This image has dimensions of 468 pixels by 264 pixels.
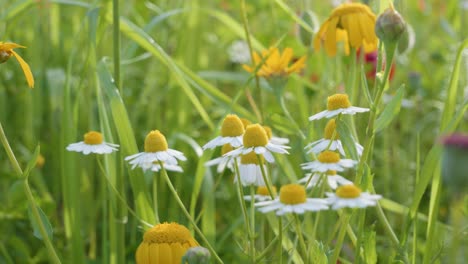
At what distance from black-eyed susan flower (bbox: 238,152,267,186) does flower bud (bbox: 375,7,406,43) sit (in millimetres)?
224

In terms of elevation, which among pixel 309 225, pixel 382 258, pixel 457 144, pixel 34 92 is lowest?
pixel 382 258

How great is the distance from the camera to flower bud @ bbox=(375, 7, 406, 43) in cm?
92

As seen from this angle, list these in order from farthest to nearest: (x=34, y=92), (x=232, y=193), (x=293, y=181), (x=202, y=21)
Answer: (x=202, y=21)
(x=34, y=92)
(x=232, y=193)
(x=293, y=181)

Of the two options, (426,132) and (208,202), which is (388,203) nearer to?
(208,202)

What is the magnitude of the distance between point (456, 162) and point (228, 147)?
560 mm

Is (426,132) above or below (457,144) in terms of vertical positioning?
below

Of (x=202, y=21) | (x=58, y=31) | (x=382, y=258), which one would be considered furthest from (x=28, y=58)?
(x=382, y=258)

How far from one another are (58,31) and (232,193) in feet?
2.43

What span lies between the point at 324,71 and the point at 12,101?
0.82m

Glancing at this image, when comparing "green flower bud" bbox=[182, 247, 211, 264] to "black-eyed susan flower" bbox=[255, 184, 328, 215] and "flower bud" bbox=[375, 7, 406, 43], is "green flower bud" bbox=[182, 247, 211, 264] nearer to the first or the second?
"black-eyed susan flower" bbox=[255, 184, 328, 215]

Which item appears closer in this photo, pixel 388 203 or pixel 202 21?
pixel 388 203

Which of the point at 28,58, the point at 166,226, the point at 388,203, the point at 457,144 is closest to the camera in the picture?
the point at 457,144

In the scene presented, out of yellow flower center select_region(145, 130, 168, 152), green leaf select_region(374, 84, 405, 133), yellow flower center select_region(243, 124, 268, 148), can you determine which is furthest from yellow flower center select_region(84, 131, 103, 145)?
green leaf select_region(374, 84, 405, 133)

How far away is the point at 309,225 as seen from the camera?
1.32 m
